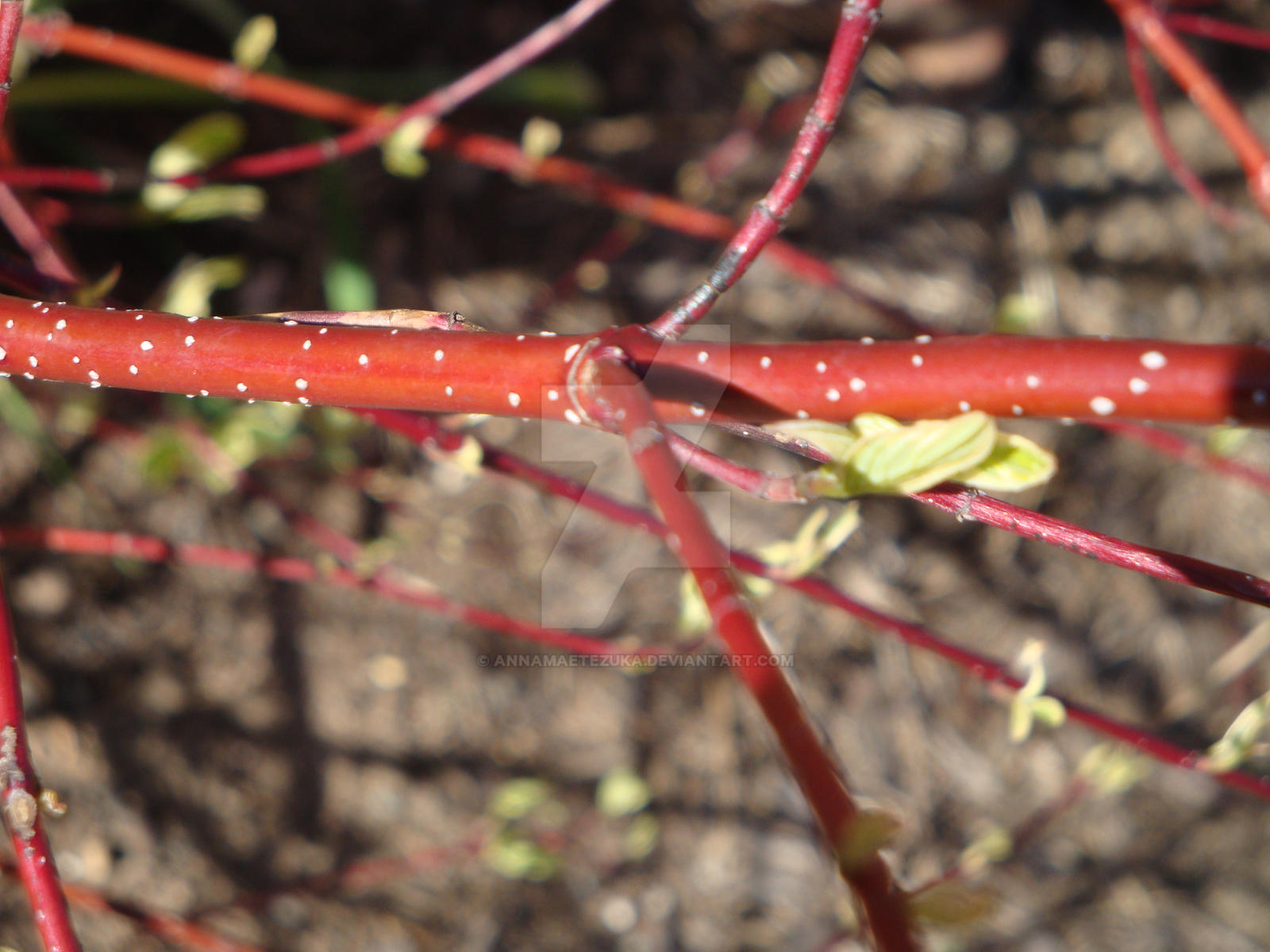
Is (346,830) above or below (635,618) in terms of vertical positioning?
below

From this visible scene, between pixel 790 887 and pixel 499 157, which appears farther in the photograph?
pixel 790 887

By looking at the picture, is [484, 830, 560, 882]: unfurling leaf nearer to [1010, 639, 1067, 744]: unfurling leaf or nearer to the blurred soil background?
the blurred soil background

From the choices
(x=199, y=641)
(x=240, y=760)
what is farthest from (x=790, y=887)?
(x=199, y=641)

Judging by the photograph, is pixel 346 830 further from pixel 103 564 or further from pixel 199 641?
pixel 103 564

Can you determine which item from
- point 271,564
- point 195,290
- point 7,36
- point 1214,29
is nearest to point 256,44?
point 195,290

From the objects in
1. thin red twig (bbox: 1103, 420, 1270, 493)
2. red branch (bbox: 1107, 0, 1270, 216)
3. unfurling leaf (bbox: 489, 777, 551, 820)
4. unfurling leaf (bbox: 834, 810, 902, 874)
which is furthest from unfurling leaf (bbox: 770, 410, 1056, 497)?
unfurling leaf (bbox: 489, 777, 551, 820)

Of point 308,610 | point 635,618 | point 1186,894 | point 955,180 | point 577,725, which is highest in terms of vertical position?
point 955,180
